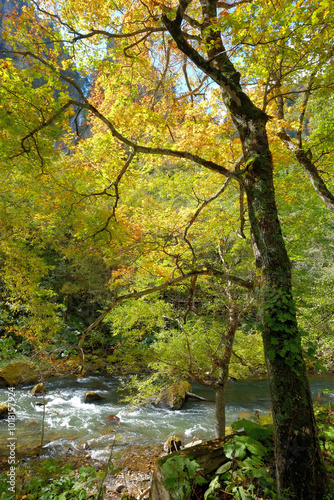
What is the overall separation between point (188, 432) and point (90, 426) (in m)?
2.54

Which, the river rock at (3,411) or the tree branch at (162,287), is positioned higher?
the tree branch at (162,287)

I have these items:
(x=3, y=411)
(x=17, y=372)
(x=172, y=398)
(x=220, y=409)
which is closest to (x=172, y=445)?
(x=220, y=409)

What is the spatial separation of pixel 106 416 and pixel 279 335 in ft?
23.7

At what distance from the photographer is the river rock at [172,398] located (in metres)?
8.05

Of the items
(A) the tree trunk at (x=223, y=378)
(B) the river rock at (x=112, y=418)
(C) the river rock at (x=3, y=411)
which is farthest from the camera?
(B) the river rock at (x=112, y=418)

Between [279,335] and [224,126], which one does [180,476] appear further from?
[224,126]

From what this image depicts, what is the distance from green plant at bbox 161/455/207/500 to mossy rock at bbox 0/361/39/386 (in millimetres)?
8094

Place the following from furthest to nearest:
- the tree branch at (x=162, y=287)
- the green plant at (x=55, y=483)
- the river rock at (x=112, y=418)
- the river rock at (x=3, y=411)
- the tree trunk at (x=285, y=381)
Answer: the river rock at (x=112, y=418) → the river rock at (x=3, y=411) → the tree branch at (x=162, y=287) → the green plant at (x=55, y=483) → the tree trunk at (x=285, y=381)

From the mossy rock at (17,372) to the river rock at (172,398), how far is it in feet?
13.9

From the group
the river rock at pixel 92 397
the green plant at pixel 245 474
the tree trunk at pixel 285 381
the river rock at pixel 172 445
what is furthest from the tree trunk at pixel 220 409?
the river rock at pixel 92 397

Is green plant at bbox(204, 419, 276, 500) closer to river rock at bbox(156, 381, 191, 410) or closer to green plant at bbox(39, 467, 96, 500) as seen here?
green plant at bbox(39, 467, 96, 500)

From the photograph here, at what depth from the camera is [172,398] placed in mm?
8164

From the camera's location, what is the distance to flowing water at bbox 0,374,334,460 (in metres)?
6.19

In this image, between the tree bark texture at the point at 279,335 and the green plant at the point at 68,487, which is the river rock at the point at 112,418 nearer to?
the green plant at the point at 68,487
